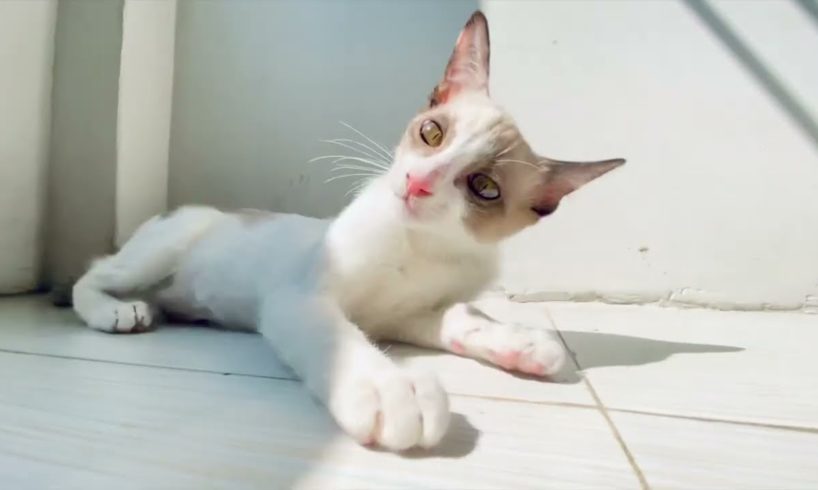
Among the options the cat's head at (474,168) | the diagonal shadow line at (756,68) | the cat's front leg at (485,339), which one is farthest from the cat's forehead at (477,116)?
the diagonal shadow line at (756,68)

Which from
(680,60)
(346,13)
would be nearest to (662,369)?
(680,60)

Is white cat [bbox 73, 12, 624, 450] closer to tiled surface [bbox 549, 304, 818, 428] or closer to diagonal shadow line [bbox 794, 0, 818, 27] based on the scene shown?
tiled surface [bbox 549, 304, 818, 428]

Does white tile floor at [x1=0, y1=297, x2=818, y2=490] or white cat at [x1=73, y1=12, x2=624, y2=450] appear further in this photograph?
white cat at [x1=73, y1=12, x2=624, y2=450]

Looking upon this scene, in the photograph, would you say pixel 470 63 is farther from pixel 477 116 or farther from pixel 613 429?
pixel 613 429

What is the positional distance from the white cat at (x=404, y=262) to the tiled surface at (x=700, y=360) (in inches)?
5.2

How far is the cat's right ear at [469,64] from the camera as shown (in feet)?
3.33

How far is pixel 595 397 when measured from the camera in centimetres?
76

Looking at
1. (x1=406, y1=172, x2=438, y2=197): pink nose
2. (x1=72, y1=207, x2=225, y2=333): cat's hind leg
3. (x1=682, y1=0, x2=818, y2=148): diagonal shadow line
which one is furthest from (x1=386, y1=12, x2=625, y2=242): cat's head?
(x1=682, y1=0, x2=818, y2=148): diagonal shadow line

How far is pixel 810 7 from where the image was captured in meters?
1.46

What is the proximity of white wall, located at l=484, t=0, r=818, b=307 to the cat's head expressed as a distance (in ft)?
1.74

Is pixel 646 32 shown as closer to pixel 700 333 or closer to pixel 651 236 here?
pixel 651 236

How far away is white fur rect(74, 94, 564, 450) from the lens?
0.60 m

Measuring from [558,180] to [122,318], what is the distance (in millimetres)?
765

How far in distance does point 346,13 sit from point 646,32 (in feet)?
2.46
